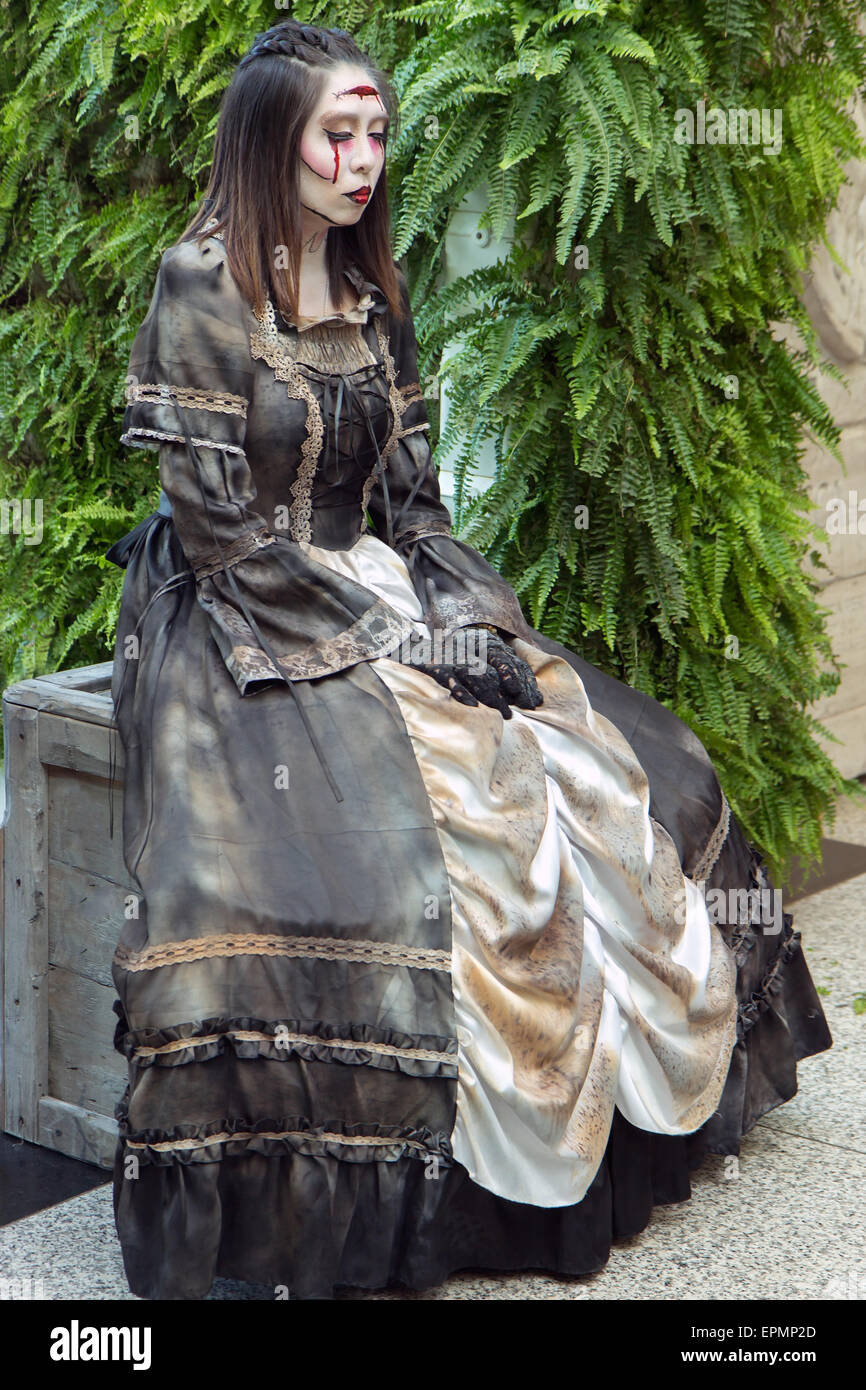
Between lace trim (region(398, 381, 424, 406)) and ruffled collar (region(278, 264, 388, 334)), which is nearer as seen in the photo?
ruffled collar (region(278, 264, 388, 334))

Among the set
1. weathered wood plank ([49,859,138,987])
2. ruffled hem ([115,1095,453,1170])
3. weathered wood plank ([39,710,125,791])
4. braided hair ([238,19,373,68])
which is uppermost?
braided hair ([238,19,373,68])

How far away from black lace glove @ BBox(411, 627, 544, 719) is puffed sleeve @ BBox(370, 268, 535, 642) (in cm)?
7

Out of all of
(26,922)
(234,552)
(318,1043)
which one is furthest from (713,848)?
(26,922)

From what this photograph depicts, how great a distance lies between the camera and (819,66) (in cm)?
360

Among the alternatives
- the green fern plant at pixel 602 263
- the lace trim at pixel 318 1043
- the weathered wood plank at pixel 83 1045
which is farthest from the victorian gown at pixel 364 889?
the green fern plant at pixel 602 263

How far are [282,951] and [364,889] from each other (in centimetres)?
15

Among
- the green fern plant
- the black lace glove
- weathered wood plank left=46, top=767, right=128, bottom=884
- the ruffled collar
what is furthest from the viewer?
the green fern plant

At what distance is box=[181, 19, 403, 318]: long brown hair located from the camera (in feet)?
8.11

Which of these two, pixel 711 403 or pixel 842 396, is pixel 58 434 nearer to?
pixel 711 403

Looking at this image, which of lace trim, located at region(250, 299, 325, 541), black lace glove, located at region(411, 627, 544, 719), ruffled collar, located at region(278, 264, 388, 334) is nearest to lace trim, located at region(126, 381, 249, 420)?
lace trim, located at region(250, 299, 325, 541)

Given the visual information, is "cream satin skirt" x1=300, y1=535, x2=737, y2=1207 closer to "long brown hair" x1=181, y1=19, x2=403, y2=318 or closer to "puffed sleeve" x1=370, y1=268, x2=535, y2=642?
"puffed sleeve" x1=370, y1=268, x2=535, y2=642

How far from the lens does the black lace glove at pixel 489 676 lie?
8.37ft

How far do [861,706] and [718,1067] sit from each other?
8.79 ft

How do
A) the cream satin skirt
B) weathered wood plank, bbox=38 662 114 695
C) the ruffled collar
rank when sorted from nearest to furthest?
the cream satin skirt, the ruffled collar, weathered wood plank, bbox=38 662 114 695
